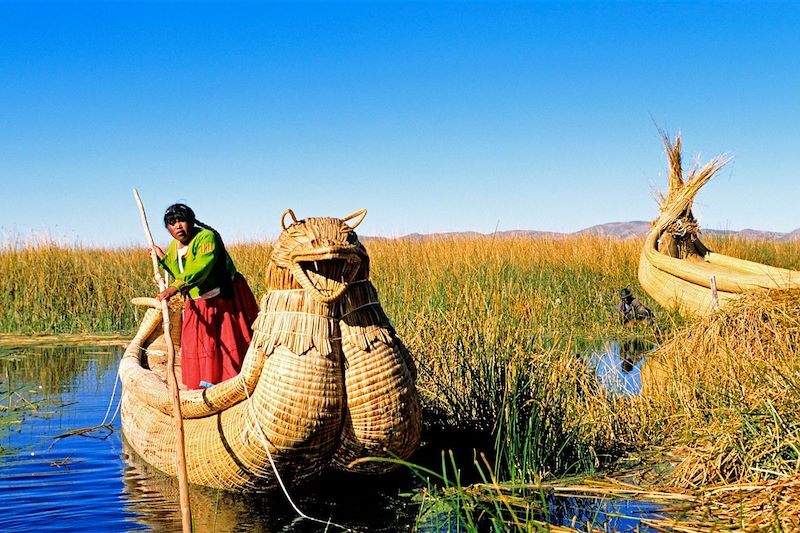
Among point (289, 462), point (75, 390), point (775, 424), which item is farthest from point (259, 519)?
point (75, 390)

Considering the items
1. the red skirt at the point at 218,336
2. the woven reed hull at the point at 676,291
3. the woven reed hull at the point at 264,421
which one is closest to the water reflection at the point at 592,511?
the woven reed hull at the point at 264,421

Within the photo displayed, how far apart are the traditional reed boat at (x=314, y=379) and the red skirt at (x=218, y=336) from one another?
81 centimetres

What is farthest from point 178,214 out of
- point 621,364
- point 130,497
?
point 621,364

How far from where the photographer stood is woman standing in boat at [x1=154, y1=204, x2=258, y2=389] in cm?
515

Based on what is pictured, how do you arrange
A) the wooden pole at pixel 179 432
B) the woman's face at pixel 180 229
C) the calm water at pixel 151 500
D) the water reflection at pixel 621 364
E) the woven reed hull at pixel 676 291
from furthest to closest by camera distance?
the woven reed hull at pixel 676 291, the water reflection at pixel 621 364, the woman's face at pixel 180 229, the calm water at pixel 151 500, the wooden pole at pixel 179 432

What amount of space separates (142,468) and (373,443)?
2.00m

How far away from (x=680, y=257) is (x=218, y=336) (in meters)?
6.90

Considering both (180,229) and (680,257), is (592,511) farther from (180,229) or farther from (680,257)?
(680,257)

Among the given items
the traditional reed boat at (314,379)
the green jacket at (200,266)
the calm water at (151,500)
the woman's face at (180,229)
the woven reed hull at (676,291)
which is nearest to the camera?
the traditional reed boat at (314,379)

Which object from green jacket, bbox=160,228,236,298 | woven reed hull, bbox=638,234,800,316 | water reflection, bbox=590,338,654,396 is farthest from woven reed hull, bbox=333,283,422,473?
woven reed hull, bbox=638,234,800,316

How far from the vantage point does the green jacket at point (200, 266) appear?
16.0 ft

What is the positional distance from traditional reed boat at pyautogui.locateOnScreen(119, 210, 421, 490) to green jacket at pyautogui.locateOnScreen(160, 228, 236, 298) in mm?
740

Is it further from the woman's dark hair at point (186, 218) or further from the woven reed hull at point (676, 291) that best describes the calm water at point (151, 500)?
the woven reed hull at point (676, 291)

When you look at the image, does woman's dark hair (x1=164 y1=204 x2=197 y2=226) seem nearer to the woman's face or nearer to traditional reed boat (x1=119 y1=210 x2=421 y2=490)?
the woman's face
